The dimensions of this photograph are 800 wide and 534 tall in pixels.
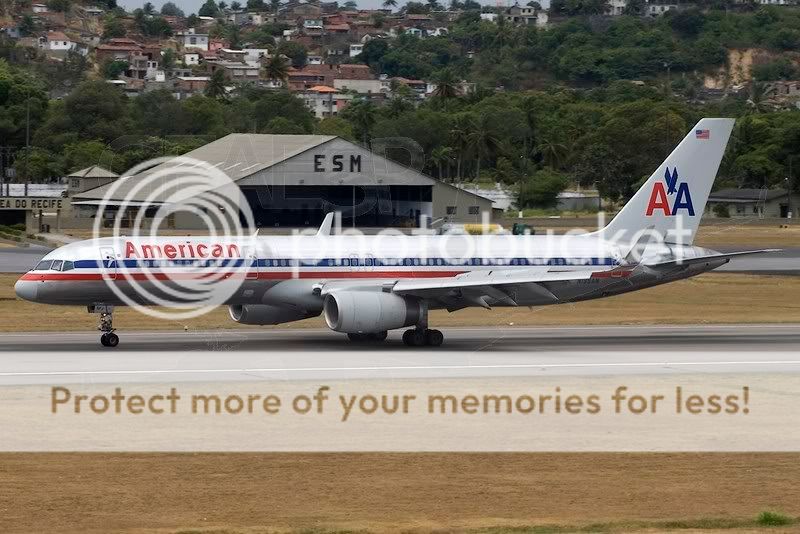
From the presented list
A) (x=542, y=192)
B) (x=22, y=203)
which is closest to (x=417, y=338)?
(x=22, y=203)

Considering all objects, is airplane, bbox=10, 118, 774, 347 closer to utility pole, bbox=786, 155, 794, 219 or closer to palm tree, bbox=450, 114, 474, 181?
utility pole, bbox=786, 155, 794, 219

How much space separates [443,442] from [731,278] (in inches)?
1799

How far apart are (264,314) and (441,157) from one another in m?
103

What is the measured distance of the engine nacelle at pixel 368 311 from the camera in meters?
39.3

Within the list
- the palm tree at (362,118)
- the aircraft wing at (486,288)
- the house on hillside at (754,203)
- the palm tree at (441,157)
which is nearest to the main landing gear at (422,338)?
the aircraft wing at (486,288)

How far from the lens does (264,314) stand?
41.6 metres

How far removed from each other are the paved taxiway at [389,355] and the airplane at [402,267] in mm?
1288

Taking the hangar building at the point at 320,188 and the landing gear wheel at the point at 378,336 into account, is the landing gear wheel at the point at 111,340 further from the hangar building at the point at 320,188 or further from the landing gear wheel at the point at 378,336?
the hangar building at the point at 320,188

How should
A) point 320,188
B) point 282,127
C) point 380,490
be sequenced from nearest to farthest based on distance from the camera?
point 380,490, point 320,188, point 282,127

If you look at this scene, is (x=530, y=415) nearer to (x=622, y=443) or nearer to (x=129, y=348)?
(x=622, y=443)

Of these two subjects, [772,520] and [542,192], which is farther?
[542,192]

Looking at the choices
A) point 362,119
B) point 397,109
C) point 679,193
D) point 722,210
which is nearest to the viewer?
point 679,193

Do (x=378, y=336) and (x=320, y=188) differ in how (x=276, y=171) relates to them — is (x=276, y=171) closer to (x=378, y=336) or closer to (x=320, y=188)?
(x=320, y=188)

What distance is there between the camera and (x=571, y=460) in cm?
2378
